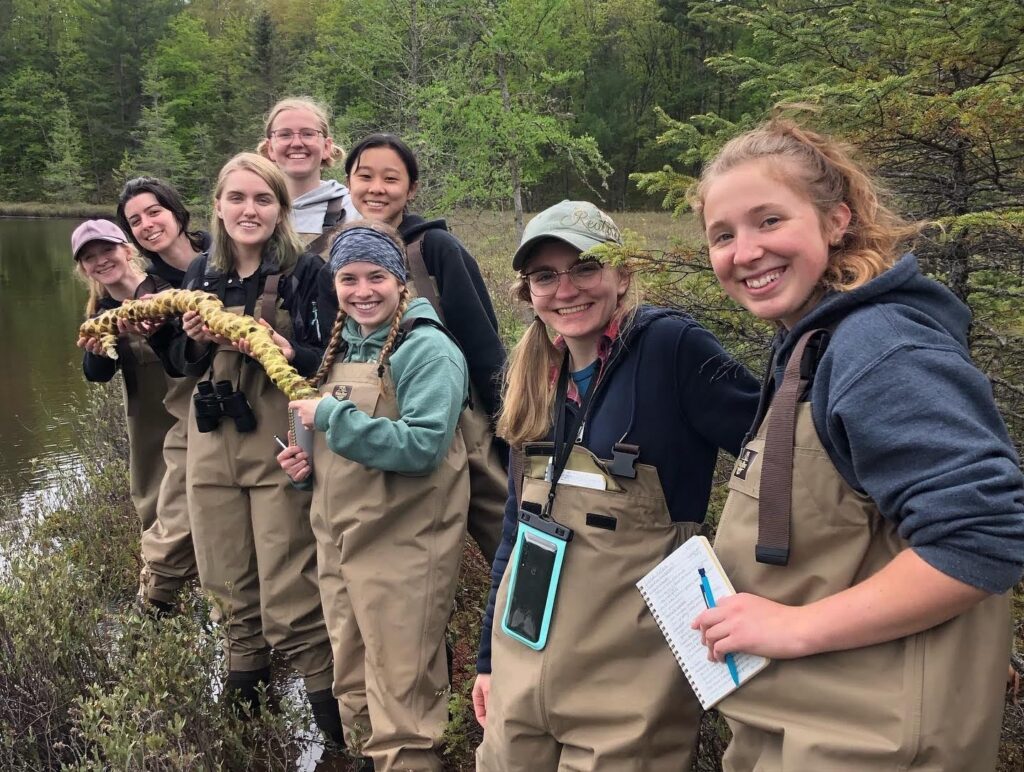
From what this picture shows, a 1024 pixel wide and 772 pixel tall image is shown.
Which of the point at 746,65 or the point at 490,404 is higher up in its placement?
the point at 746,65

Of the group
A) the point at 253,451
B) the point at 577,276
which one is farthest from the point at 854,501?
the point at 253,451

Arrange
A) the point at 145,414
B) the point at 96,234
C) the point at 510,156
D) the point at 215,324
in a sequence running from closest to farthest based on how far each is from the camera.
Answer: the point at 215,324, the point at 96,234, the point at 145,414, the point at 510,156

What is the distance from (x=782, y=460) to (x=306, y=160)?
3.73 m

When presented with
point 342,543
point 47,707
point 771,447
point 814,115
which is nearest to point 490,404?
point 342,543

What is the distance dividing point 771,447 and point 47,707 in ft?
12.2

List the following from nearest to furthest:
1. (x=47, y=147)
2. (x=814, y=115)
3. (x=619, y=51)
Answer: (x=814, y=115)
(x=619, y=51)
(x=47, y=147)

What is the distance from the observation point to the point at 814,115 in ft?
7.64

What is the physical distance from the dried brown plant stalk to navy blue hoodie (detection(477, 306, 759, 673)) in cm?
151

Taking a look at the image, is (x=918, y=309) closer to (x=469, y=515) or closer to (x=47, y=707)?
(x=469, y=515)

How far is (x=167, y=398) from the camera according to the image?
4.11 meters

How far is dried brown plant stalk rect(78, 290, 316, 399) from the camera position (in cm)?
316

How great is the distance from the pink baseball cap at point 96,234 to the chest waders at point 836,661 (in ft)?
13.7

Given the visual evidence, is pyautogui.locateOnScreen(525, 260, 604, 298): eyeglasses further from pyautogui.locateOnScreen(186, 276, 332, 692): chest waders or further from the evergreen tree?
the evergreen tree

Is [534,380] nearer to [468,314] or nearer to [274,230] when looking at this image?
[468,314]
